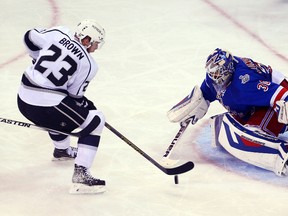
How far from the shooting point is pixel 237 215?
4.10 meters

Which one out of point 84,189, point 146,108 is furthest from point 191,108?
point 84,189

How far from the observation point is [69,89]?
169 inches

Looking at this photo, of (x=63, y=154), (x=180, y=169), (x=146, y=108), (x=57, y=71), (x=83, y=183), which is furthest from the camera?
(x=146, y=108)

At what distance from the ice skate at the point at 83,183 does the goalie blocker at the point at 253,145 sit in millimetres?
818

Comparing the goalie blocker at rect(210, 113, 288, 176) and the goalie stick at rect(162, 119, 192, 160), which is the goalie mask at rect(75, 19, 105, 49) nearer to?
the goalie stick at rect(162, 119, 192, 160)

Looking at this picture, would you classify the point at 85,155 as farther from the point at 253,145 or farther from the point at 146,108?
the point at 146,108

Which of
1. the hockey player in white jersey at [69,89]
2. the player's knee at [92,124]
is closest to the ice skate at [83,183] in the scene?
the hockey player in white jersey at [69,89]

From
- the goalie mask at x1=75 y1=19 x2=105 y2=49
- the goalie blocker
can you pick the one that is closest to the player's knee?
the goalie mask at x1=75 y1=19 x2=105 y2=49

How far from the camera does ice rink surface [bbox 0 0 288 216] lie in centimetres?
426

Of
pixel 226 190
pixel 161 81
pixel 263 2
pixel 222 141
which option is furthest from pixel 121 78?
pixel 263 2

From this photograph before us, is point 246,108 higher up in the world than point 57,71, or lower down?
lower down

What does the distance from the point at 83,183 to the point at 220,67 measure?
929mm

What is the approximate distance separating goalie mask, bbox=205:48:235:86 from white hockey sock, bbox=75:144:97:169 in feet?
2.46

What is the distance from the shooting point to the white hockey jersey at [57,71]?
421 cm
